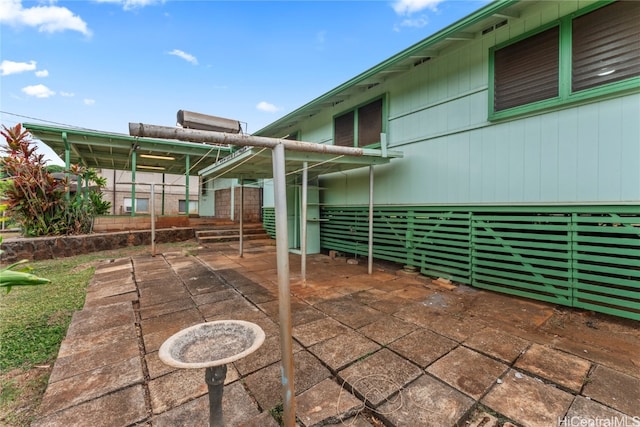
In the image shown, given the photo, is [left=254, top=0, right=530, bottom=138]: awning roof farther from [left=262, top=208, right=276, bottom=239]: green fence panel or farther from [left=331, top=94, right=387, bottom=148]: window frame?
[left=262, top=208, right=276, bottom=239]: green fence panel

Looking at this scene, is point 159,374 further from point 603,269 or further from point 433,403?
point 603,269

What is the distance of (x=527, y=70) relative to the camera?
350 cm

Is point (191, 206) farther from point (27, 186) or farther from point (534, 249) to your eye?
point (534, 249)

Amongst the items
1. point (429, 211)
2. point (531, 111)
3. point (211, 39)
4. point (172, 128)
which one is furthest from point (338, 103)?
point (172, 128)

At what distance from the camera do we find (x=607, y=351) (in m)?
2.24

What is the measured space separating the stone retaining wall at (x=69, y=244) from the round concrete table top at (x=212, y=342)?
24.2ft

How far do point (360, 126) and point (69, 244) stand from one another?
7.73 metres

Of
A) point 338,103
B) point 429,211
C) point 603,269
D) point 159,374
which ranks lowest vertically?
point 159,374

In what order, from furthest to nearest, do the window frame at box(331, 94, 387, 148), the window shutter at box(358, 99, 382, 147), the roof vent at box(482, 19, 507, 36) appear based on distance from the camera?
the window shutter at box(358, 99, 382, 147) < the window frame at box(331, 94, 387, 148) < the roof vent at box(482, 19, 507, 36)

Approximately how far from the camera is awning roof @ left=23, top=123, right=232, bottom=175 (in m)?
7.76

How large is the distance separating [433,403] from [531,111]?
→ 3.74m

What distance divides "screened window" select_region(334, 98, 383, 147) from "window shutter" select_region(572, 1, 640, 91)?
299 centimetres

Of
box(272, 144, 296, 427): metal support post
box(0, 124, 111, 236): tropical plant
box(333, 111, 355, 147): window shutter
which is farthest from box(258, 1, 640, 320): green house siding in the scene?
box(0, 124, 111, 236): tropical plant

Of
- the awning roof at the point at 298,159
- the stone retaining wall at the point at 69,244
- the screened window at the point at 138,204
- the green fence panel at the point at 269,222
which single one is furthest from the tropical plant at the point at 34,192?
the screened window at the point at 138,204
